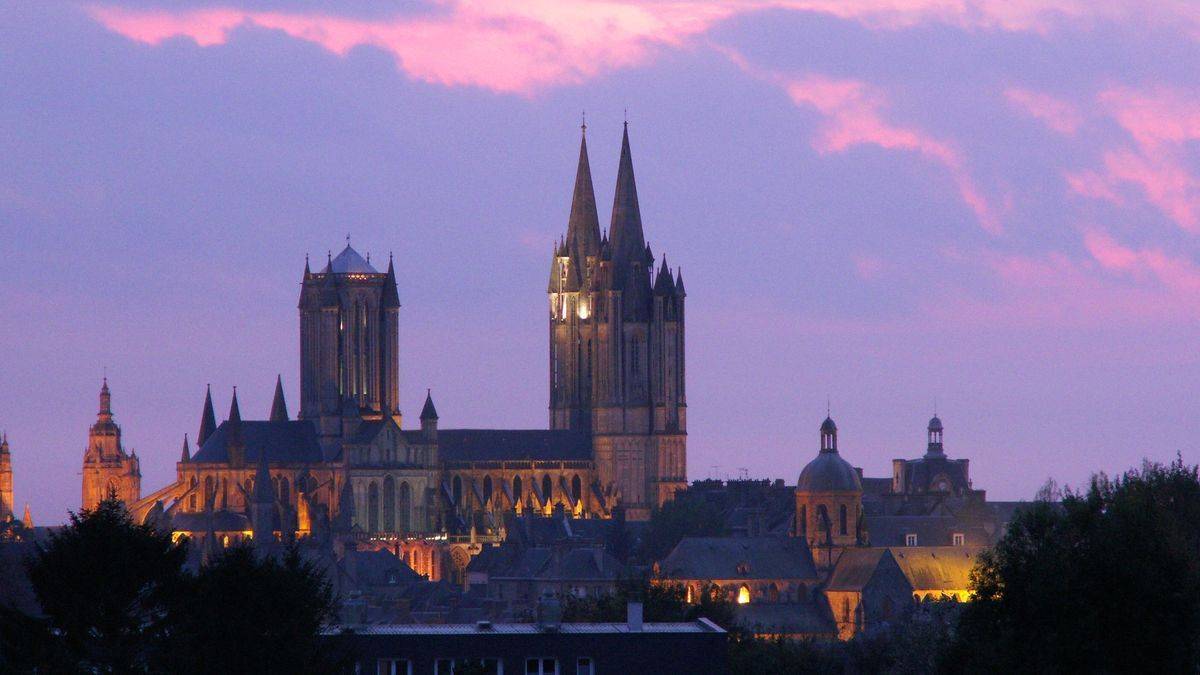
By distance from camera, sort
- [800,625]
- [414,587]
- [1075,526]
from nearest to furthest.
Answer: [1075,526], [800,625], [414,587]

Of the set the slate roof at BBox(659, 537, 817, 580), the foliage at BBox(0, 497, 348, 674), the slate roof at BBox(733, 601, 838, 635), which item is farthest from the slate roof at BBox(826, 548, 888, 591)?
the foliage at BBox(0, 497, 348, 674)

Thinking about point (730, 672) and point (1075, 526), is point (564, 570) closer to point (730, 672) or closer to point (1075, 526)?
point (730, 672)

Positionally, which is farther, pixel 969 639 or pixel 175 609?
pixel 969 639

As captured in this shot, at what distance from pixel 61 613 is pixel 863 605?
340ft

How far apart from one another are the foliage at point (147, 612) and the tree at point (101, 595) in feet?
0.07

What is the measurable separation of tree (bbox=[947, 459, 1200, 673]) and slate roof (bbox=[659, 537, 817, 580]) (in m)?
97.9

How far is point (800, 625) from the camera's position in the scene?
17288cm

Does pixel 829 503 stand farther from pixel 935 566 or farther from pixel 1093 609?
pixel 1093 609

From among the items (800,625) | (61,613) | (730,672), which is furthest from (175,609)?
(800,625)

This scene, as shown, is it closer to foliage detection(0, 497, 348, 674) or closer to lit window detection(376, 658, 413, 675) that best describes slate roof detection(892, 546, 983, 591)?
lit window detection(376, 658, 413, 675)

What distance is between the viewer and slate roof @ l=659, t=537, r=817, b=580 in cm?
18200

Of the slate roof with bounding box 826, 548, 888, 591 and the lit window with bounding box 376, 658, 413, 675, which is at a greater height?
the slate roof with bounding box 826, 548, 888, 591

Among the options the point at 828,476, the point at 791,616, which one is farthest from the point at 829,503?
the point at 791,616

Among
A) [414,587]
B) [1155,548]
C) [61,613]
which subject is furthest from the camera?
[414,587]
